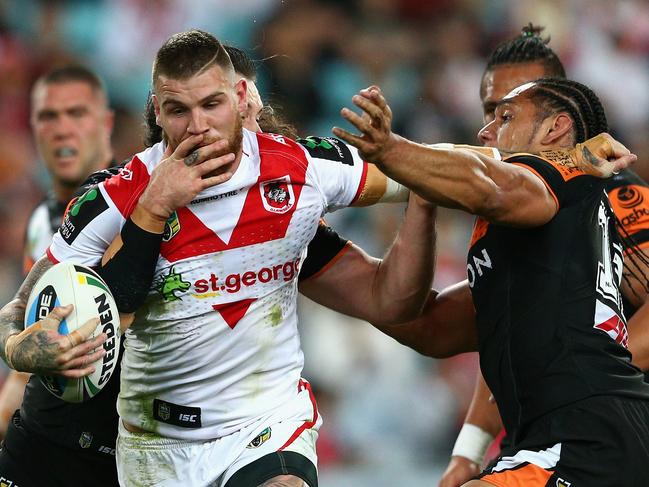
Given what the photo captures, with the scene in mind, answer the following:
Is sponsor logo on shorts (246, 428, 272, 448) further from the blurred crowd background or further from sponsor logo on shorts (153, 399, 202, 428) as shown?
the blurred crowd background

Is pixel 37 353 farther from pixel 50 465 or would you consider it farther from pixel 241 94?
pixel 50 465

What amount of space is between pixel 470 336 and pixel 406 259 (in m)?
0.73

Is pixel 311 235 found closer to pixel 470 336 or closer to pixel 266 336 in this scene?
pixel 266 336

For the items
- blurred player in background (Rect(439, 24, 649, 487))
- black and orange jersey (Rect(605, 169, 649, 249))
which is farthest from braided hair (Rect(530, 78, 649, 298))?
black and orange jersey (Rect(605, 169, 649, 249))

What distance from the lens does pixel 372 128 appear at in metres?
3.32

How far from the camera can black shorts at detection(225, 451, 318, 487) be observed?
3836 mm

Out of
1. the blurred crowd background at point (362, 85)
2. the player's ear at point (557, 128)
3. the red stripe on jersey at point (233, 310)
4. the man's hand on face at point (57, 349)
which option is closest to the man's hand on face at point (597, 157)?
the player's ear at point (557, 128)

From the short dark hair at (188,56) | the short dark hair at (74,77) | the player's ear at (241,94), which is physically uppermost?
the short dark hair at (74,77)

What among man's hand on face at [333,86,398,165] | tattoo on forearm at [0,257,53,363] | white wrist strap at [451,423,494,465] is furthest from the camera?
white wrist strap at [451,423,494,465]

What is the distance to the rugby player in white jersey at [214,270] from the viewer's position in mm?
3777

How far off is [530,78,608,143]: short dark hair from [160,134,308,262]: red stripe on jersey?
3.15 ft

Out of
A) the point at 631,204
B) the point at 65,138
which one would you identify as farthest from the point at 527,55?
the point at 65,138

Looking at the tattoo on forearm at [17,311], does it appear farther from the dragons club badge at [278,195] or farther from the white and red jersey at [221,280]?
the dragons club badge at [278,195]

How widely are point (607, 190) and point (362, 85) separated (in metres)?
5.44
